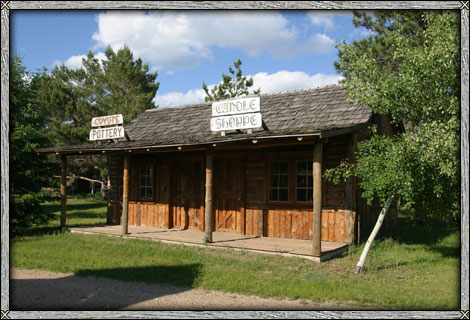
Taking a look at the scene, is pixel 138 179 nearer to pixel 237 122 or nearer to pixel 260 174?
pixel 260 174

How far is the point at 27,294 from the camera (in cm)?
595

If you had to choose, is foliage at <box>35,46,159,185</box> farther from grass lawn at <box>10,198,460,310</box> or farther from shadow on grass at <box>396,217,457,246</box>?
shadow on grass at <box>396,217,457,246</box>

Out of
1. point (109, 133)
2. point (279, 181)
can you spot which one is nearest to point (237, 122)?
point (279, 181)

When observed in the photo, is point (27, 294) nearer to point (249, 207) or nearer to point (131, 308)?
point (131, 308)

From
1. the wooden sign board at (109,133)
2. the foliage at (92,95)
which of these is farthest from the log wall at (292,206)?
the foliage at (92,95)

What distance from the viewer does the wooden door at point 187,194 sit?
1256 cm

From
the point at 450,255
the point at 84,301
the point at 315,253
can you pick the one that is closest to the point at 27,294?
the point at 84,301

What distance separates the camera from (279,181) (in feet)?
36.4

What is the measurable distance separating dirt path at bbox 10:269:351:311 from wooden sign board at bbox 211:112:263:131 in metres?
4.63

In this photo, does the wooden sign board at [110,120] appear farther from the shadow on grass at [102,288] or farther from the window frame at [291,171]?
the shadow on grass at [102,288]

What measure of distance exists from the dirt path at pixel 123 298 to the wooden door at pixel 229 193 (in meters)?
5.40

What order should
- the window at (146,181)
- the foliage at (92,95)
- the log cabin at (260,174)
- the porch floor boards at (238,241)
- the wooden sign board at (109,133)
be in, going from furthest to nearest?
the foliage at (92,95) → the window at (146,181) → the wooden sign board at (109,133) → the log cabin at (260,174) → the porch floor boards at (238,241)

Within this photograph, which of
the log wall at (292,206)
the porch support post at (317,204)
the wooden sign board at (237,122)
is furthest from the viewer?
the log wall at (292,206)

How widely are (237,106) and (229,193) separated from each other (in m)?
3.22
